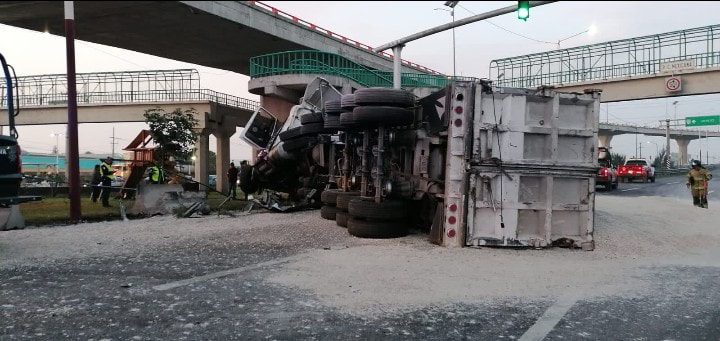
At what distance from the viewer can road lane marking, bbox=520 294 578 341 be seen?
152 inches

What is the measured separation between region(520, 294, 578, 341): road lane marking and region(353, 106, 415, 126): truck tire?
3597mm

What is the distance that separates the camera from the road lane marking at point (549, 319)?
3.86 m

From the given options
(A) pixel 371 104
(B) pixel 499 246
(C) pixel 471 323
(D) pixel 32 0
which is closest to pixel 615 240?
(B) pixel 499 246

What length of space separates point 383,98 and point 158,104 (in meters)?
25.6

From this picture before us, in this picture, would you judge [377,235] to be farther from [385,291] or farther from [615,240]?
[615,240]

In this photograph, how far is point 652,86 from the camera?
28156 mm

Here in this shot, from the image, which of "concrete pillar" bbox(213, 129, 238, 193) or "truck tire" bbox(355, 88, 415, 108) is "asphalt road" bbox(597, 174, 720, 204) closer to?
"truck tire" bbox(355, 88, 415, 108)

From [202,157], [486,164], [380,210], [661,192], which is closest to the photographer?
[486,164]

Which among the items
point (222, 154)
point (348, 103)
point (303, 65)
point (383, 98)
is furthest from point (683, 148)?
point (383, 98)

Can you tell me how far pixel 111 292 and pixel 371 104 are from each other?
4.33 meters

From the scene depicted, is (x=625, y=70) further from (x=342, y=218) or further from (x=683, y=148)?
(x=683, y=148)

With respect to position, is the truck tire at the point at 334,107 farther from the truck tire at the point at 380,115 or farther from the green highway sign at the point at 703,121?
the green highway sign at the point at 703,121

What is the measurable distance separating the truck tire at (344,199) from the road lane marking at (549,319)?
461cm

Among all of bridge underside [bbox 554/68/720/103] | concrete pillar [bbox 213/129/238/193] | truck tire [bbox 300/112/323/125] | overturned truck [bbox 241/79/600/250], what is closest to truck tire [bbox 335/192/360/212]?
overturned truck [bbox 241/79/600/250]
